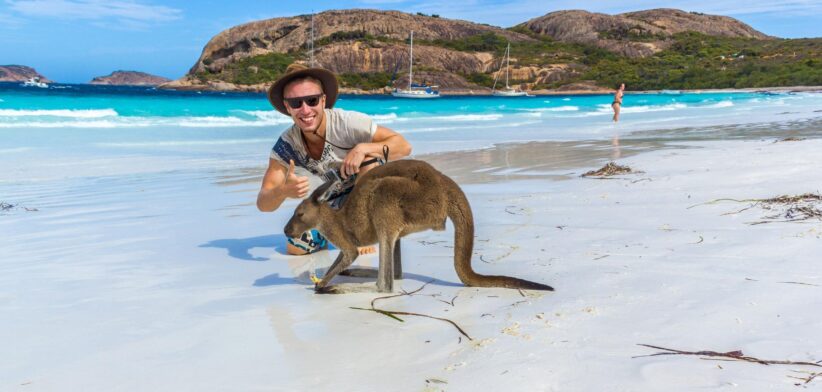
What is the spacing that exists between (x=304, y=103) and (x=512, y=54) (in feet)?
305

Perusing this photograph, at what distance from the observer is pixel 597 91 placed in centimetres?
7762

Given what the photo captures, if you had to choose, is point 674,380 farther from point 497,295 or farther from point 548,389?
point 497,295

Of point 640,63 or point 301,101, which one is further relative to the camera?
point 640,63

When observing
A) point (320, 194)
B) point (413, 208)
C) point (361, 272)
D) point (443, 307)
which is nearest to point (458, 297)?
point (443, 307)

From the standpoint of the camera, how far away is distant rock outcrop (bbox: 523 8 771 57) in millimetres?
101625

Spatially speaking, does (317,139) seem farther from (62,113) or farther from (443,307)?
(62,113)

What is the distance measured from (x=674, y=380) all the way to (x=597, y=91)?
7907 cm

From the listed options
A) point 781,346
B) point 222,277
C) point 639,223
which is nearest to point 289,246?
point 222,277

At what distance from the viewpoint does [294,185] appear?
3.52m

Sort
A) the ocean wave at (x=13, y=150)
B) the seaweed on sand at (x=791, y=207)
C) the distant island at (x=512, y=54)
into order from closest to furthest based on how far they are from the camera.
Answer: the seaweed on sand at (x=791, y=207) < the ocean wave at (x=13, y=150) < the distant island at (x=512, y=54)

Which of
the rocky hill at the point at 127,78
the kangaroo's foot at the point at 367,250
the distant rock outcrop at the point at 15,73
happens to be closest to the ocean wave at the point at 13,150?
the kangaroo's foot at the point at 367,250

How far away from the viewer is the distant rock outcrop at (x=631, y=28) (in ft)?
333

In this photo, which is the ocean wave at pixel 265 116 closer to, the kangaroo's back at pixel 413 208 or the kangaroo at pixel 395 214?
the kangaroo at pixel 395 214

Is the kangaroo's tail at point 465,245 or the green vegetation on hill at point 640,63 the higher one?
the green vegetation on hill at point 640,63
